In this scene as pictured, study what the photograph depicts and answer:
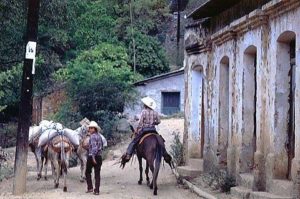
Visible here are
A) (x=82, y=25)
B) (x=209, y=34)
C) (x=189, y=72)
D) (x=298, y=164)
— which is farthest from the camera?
(x=82, y=25)

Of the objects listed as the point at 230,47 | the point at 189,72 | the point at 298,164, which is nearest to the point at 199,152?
the point at 189,72

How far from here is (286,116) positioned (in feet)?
41.1

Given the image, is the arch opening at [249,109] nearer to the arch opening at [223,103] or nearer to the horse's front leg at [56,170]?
the arch opening at [223,103]

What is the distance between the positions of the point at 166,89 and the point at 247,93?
82.7 ft

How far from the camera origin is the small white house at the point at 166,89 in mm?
39281

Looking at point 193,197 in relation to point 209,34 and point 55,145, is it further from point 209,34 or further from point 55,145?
point 209,34

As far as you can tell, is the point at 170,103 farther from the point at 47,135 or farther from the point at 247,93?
the point at 247,93


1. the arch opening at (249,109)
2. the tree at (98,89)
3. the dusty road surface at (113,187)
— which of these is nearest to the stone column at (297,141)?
the arch opening at (249,109)

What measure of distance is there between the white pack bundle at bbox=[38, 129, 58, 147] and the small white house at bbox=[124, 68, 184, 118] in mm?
21761

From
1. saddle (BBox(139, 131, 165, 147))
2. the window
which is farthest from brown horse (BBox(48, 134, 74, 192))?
the window

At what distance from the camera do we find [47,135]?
16766 mm

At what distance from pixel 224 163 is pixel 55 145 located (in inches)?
174

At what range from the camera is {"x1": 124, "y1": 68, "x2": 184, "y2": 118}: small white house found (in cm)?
3928

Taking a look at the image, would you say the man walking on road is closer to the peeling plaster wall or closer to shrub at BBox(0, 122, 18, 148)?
the peeling plaster wall
